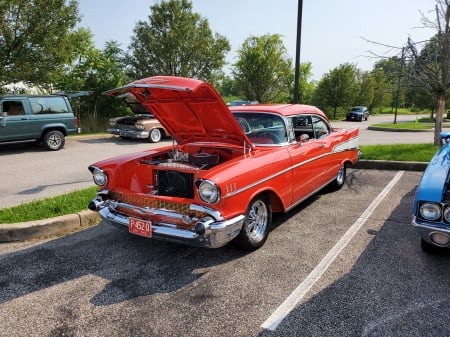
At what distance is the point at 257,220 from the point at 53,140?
31.2 feet

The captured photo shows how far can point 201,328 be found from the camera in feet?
8.89

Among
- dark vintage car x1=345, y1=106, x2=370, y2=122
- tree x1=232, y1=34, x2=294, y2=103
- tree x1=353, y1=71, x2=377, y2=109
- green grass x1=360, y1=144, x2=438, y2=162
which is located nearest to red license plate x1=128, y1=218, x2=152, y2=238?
green grass x1=360, y1=144, x2=438, y2=162

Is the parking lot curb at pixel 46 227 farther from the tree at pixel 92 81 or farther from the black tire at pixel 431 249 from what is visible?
the tree at pixel 92 81

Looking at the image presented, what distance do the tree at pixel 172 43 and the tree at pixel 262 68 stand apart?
21.8ft

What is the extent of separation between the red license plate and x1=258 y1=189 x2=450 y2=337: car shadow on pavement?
1.54 metres

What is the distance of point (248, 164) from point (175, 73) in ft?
52.8

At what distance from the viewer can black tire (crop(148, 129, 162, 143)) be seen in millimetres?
13976

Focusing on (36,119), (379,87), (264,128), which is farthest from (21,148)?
(379,87)

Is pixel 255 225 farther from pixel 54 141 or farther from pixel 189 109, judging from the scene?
pixel 54 141

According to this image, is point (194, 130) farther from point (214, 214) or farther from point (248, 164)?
point (214, 214)

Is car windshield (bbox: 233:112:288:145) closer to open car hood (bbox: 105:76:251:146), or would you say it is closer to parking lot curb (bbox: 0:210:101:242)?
open car hood (bbox: 105:76:251:146)

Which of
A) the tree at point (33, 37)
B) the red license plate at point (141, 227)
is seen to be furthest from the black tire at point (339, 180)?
the tree at point (33, 37)

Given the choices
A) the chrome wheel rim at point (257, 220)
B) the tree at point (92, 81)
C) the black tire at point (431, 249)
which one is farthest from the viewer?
the tree at point (92, 81)

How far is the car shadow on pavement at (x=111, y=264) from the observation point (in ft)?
10.8
